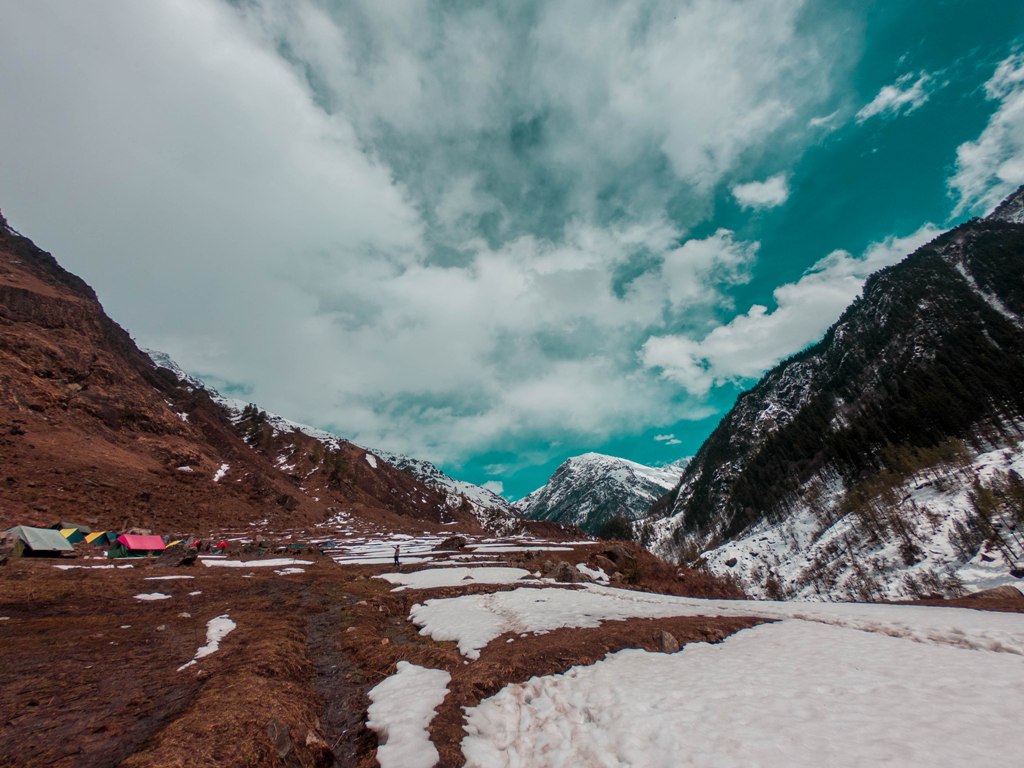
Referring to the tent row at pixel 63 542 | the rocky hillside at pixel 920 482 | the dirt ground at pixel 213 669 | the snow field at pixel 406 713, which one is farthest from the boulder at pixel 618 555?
the rocky hillside at pixel 920 482

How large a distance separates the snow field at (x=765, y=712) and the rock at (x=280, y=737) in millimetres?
3822

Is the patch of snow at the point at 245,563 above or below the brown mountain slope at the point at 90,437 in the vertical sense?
below

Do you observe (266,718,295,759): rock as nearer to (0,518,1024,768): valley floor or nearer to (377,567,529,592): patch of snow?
(0,518,1024,768): valley floor

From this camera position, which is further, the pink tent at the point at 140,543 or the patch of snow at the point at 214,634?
the pink tent at the point at 140,543

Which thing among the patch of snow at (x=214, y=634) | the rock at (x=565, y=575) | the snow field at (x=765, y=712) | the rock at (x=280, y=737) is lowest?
the snow field at (x=765, y=712)

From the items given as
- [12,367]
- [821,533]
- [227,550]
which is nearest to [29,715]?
[227,550]

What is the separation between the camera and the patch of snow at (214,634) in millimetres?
13641

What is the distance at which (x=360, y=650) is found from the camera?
16594mm

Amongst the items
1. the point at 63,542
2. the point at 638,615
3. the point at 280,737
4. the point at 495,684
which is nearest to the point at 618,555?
the point at 638,615

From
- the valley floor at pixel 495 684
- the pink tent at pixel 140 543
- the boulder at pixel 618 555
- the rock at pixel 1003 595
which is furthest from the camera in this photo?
the boulder at pixel 618 555

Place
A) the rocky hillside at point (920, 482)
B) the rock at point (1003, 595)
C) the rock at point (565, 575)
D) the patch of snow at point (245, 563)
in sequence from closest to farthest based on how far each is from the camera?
the rock at point (1003, 595), the rock at point (565, 575), the patch of snow at point (245, 563), the rocky hillside at point (920, 482)

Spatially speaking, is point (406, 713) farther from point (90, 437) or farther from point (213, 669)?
point (90, 437)

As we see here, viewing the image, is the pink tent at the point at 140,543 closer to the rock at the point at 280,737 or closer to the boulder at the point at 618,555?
the rock at the point at 280,737

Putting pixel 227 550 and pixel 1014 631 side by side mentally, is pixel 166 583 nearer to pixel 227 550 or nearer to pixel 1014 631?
pixel 227 550
